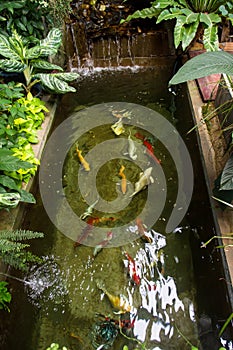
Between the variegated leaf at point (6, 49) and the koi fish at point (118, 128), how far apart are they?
1.14 meters

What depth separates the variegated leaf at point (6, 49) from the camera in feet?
9.43

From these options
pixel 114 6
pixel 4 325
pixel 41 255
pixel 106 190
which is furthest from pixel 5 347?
pixel 114 6

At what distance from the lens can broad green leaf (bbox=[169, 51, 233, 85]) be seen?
69.5 inches

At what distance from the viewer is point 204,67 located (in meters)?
1.85

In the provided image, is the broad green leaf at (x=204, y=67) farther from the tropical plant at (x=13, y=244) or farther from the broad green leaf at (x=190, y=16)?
the broad green leaf at (x=190, y=16)

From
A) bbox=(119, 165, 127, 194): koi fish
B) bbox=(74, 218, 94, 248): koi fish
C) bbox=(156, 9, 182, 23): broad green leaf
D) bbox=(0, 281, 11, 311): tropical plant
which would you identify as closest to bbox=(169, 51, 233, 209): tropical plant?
bbox=(119, 165, 127, 194): koi fish

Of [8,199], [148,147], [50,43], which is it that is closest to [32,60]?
[50,43]

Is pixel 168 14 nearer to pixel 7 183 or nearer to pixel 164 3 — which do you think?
pixel 164 3

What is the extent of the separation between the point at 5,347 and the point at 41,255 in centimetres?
64

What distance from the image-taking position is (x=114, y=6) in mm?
4434

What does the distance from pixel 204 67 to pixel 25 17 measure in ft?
6.96

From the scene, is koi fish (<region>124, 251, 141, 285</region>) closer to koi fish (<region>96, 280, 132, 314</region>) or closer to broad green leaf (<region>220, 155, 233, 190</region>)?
koi fish (<region>96, 280, 132, 314</region>)

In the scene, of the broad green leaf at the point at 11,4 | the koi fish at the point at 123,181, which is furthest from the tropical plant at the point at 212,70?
the broad green leaf at the point at 11,4

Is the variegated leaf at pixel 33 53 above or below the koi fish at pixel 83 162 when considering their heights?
above
